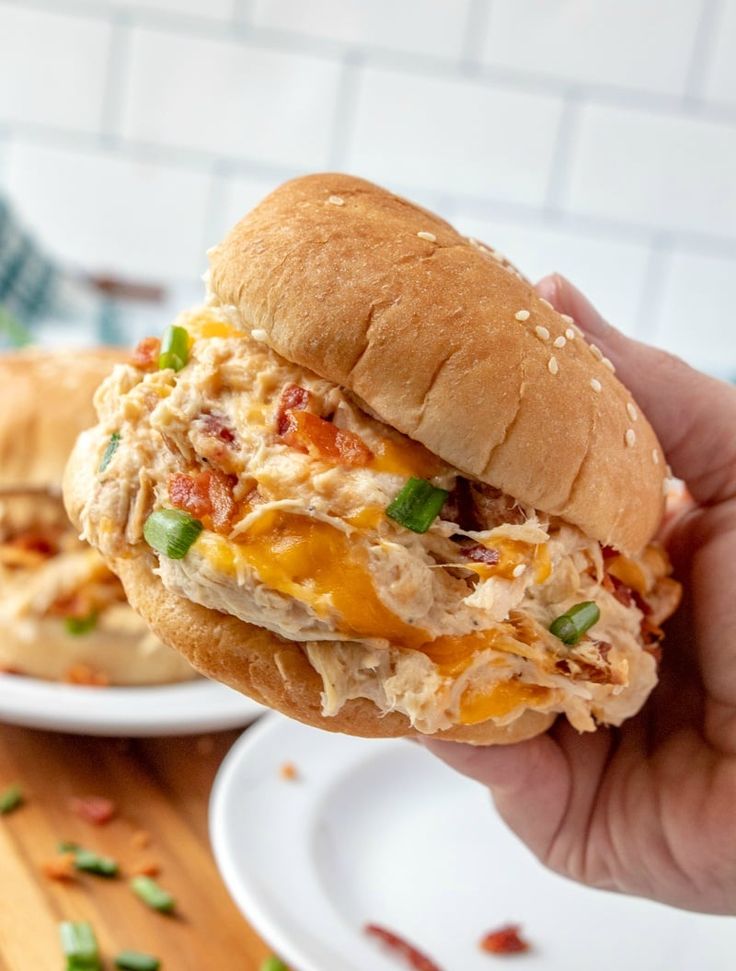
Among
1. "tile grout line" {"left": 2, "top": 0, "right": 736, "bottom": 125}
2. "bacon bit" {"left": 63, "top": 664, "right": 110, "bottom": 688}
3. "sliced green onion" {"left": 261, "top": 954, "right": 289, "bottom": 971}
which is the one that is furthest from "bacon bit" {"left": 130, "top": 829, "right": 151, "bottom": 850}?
"tile grout line" {"left": 2, "top": 0, "right": 736, "bottom": 125}

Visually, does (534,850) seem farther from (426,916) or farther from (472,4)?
(472,4)

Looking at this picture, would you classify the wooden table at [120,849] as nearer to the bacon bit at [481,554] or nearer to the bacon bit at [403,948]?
the bacon bit at [403,948]

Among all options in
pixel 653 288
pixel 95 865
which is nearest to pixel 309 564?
pixel 95 865

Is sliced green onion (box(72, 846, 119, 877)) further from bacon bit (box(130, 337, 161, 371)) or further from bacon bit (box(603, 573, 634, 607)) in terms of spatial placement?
bacon bit (box(603, 573, 634, 607))

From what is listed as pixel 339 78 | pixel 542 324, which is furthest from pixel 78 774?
pixel 339 78

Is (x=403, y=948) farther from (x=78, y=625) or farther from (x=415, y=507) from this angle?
(x=78, y=625)

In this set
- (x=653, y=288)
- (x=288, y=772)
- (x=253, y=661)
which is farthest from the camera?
(x=653, y=288)

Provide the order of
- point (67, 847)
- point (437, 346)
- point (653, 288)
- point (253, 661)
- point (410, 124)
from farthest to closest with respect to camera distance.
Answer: point (653, 288) < point (410, 124) < point (67, 847) < point (253, 661) < point (437, 346)
